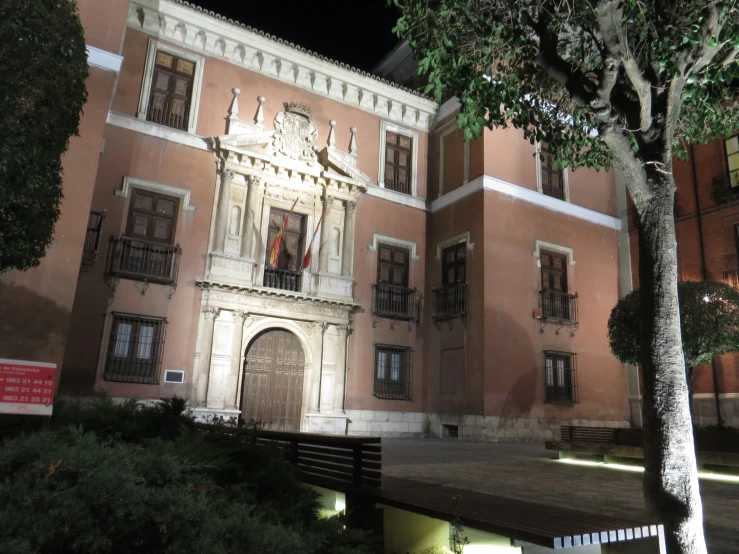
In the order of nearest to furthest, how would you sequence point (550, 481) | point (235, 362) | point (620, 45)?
point (620, 45), point (550, 481), point (235, 362)

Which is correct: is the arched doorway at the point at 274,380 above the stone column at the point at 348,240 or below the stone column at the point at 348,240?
below

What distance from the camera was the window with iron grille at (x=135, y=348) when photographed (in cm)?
1294

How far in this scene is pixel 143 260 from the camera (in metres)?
13.6

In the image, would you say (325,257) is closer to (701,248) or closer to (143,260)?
(143,260)

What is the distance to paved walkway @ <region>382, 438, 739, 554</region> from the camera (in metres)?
5.79

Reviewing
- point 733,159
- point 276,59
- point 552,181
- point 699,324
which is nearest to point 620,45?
point 699,324

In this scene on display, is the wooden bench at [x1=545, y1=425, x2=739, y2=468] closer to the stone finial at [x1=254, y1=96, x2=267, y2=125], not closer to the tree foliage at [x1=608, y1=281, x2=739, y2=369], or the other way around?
the tree foliage at [x1=608, y1=281, x2=739, y2=369]

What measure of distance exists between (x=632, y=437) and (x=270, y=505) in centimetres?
927

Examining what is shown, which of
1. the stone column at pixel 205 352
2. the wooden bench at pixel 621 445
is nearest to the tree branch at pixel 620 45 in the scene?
the wooden bench at pixel 621 445

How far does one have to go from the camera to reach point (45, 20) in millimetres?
6008

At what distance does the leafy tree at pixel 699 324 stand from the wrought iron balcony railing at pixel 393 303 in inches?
263

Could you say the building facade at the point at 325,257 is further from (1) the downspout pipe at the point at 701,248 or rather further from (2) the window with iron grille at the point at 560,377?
(1) the downspout pipe at the point at 701,248

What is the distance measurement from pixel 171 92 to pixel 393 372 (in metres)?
10.3

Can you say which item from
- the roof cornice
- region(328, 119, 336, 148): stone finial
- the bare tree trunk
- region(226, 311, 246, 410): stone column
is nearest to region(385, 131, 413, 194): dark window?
the roof cornice
